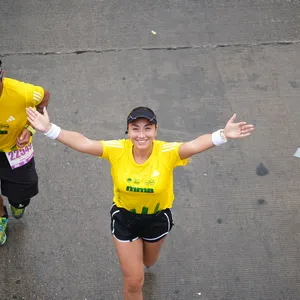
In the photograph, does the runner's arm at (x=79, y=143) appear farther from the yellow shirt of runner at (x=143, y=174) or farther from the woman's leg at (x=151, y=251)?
the woman's leg at (x=151, y=251)

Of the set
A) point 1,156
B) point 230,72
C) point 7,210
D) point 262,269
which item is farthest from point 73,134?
point 230,72

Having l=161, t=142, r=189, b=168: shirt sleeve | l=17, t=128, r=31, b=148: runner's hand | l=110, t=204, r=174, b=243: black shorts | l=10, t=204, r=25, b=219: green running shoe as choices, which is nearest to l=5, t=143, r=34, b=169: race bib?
l=17, t=128, r=31, b=148: runner's hand

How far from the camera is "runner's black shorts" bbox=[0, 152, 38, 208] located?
163 inches

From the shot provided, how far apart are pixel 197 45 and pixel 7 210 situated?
11.0 ft

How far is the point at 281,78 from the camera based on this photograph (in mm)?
6234

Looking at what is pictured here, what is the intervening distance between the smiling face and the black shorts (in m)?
0.55

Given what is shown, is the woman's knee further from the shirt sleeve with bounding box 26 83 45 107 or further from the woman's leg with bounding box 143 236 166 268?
the shirt sleeve with bounding box 26 83 45 107

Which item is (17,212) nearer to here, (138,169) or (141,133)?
(138,169)

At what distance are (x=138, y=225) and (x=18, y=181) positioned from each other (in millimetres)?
1203

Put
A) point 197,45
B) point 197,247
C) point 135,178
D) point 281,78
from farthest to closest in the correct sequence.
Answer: point 197,45
point 281,78
point 197,247
point 135,178

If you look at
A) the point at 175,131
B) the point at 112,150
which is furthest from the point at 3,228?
the point at 175,131

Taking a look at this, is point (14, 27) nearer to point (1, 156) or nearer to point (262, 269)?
point (1, 156)

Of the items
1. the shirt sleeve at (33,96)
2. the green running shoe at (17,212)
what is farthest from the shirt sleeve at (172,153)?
the green running shoe at (17,212)

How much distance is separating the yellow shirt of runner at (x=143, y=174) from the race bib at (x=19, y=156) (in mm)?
826
